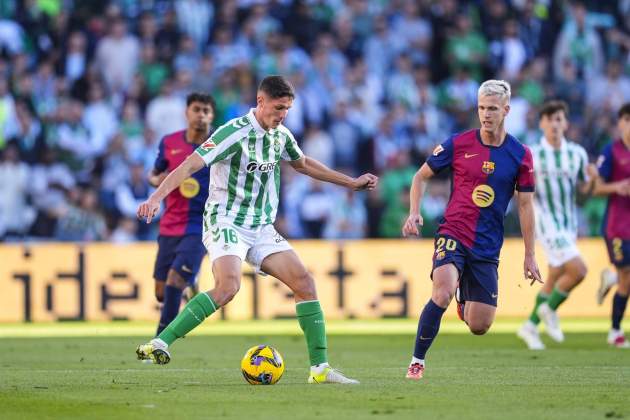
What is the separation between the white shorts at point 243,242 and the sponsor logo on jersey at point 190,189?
2.88 meters

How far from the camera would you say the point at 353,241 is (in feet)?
65.2

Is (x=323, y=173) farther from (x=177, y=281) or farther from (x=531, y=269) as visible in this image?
(x=177, y=281)

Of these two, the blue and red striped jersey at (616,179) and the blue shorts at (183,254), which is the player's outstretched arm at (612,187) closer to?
the blue and red striped jersey at (616,179)

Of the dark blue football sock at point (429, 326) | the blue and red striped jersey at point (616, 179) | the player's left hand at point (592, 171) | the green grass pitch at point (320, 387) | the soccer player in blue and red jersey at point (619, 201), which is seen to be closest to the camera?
the green grass pitch at point (320, 387)

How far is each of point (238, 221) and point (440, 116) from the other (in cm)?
1366

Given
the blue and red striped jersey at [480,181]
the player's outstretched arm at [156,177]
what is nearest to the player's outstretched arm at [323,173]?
the blue and red striped jersey at [480,181]

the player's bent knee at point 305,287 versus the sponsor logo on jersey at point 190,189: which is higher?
the sponsor logo on jersey at point 190,189

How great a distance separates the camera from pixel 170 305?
42.0ft

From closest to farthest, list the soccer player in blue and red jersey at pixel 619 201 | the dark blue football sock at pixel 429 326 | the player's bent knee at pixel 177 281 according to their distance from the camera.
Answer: the dark blue football sock at pixel 429 326 → the player's bent knee at pixel 177 281 → the soccer player in blue and red jersey at pixel 619 201

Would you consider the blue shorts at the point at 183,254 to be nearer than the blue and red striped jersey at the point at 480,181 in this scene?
No

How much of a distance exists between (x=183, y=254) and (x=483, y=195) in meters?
3.59

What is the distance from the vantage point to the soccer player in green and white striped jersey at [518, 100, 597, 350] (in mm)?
15090

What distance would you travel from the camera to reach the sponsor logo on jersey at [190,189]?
13.1 m

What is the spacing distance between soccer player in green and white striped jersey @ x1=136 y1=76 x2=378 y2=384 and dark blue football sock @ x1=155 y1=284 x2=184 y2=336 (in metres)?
2.74
